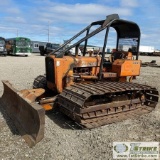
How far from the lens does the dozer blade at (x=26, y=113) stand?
4.24m

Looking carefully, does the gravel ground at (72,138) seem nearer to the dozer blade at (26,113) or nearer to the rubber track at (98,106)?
the dozer blade at (26,113)

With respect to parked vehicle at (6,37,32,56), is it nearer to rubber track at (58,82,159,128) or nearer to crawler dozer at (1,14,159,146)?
crawler dozer at (1,14,159,146)

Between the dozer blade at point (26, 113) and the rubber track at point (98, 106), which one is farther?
the rubber track at point (98, 106)

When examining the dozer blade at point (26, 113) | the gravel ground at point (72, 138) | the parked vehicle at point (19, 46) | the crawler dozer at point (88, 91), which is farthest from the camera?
the parked vehicle at point (19, 46)

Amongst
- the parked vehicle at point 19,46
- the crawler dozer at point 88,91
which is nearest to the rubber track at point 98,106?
the crawler dozer at point 88,91

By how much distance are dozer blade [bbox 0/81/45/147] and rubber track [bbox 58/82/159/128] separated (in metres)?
0.86

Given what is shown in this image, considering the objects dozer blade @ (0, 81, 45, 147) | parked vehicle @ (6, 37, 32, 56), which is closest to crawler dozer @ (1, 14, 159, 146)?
dozer blade @ (0, 81, 45, 147)

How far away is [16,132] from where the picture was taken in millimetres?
4816

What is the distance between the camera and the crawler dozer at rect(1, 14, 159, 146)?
16.4 feet

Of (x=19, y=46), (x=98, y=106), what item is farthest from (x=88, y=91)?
(x=19, y=46)

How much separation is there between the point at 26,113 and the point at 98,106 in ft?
→ 5.59

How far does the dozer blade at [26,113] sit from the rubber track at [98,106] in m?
0.86

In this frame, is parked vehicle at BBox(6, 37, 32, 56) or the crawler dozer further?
parked vehicle at BBox(6, 37, 32, 56)

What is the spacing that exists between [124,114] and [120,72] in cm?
139
